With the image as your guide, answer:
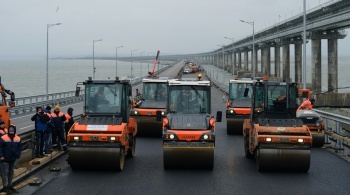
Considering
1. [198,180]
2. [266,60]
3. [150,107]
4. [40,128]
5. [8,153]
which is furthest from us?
[266,60]

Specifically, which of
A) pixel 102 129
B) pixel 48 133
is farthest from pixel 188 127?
pixel 48 133

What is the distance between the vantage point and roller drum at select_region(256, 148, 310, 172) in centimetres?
1472

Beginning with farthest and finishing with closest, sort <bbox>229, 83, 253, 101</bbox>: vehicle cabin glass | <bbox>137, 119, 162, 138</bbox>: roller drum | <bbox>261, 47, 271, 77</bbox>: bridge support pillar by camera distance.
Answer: <bbox>261, 47, 271, 77</bbox>: bridge support pillar → <bbox>229, 83, 253, 101</bbox>: vehicle cabin glass → <bbox>137, 119, 162, 138</bbox>: roller drum

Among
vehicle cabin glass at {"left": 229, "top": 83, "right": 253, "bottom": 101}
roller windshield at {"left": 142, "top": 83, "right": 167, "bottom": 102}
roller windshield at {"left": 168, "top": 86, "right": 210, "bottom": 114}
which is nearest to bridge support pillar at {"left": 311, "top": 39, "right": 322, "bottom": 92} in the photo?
vehicle cabin glass at {"left": 229, "top": 83, "right": 253, "bottom": 101}

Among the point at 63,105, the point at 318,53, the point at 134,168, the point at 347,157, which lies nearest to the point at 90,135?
the point at 134,168

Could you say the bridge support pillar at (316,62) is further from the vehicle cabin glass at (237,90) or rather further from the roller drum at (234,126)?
the roller drum at (234,126)

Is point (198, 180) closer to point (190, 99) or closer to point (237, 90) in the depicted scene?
point (190, 99)

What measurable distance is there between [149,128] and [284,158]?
953 cm

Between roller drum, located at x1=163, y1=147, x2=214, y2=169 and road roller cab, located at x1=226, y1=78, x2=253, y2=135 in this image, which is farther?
road roller cab, located at x1=226, y1=78, x2=253, y2=135

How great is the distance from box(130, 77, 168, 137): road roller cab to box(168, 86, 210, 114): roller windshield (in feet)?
22.6

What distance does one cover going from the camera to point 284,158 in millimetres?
14742

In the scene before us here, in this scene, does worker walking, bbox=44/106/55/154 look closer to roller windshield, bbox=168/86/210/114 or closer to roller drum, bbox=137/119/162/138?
roller windshield, bbox=168/86/210/114

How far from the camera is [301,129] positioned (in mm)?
15031

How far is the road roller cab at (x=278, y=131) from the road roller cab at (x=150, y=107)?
7.25m
